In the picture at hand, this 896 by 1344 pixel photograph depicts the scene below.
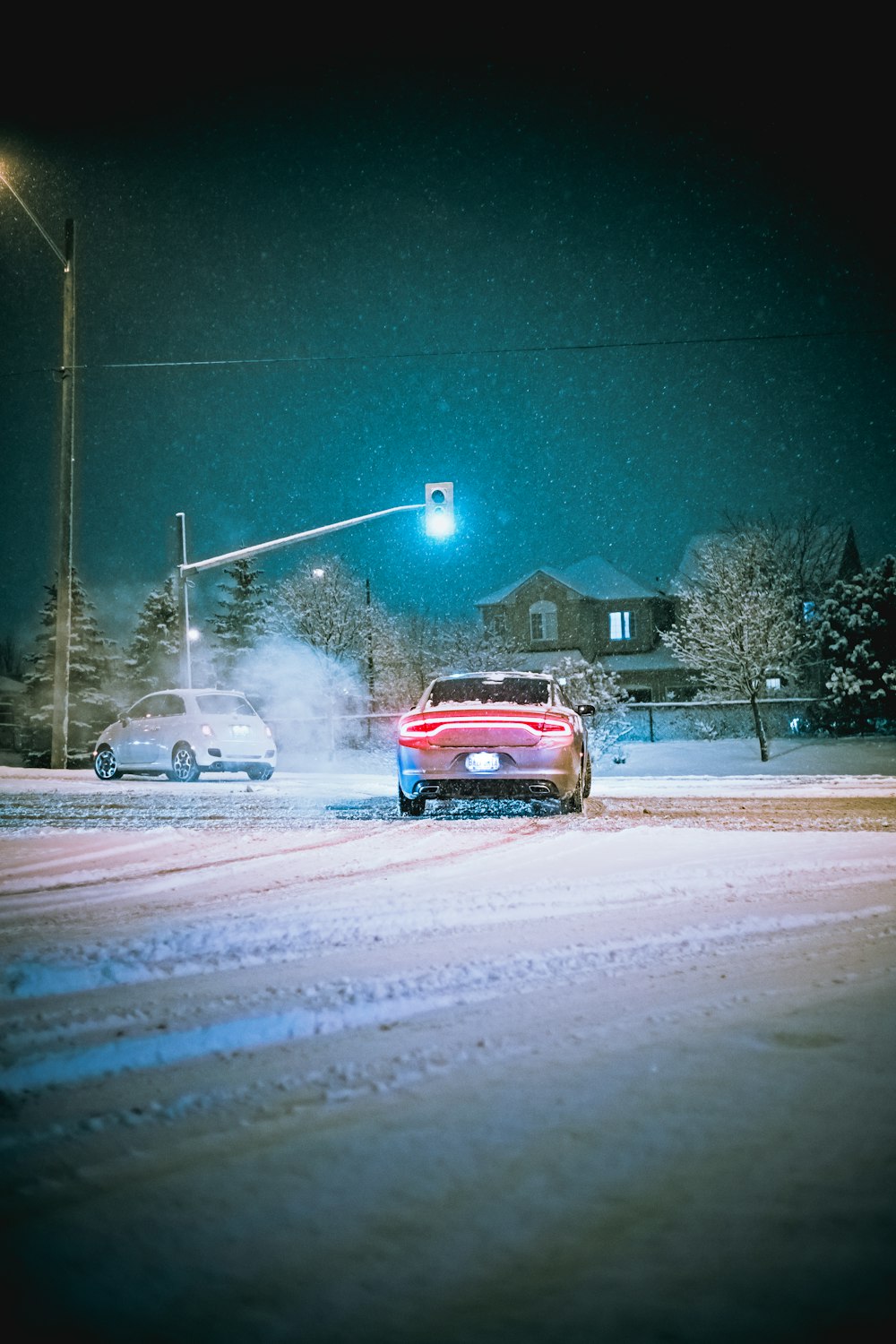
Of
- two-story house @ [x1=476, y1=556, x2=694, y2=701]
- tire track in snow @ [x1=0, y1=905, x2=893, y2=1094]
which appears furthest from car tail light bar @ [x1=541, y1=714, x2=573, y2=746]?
two-story house @ [x1=476, y1=556, x2=694, y2=701]

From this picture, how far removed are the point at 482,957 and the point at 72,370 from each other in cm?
2375

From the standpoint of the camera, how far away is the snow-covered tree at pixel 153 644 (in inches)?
2254

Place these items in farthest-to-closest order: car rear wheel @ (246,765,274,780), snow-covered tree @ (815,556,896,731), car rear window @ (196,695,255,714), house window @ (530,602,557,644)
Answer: house window @ (530,602,557,644) < snow-covered tree @ (815,556,896,731) < car rear wheel @ (246,765,274,780) < car rear window @ (196,695,255,714)

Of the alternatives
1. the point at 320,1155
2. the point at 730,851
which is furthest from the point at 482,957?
the point at 730,851

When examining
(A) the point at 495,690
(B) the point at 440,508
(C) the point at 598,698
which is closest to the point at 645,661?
(C) the point at 598,698

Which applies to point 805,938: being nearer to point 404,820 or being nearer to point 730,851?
point 730,851

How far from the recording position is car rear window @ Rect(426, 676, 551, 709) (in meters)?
12.2

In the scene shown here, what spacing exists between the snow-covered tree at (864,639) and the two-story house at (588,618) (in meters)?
19.0

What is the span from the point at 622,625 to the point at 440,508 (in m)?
33.3

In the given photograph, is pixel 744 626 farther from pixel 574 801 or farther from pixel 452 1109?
pixel 452 1109

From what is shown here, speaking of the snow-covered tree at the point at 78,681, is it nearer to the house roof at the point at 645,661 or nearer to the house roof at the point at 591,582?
the house roof at the point at 591,582

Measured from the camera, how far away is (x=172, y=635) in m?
56.2

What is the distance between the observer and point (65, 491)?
25234 mm

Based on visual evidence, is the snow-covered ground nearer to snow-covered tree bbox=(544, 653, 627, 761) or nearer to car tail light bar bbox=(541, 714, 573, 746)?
car tail light bar bbox=(541, 714, 573, 746)
